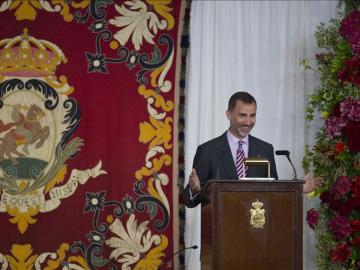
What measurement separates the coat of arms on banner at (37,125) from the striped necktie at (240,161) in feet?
4.20

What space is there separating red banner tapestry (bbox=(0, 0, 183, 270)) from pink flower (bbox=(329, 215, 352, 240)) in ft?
4.03

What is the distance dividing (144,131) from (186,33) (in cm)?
81

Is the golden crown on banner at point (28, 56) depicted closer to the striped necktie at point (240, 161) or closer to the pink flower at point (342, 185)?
the striped necktie at point (240, 161)

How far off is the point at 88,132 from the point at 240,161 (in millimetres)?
1410

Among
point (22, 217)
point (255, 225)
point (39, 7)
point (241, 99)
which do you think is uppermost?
point (39, 7)

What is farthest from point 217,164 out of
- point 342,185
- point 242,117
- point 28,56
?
point 28,56

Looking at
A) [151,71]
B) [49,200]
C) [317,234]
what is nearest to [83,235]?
[49,200]

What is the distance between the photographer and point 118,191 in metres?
5.71

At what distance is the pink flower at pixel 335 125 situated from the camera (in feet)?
17.0

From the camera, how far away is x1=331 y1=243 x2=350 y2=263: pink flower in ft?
16.7

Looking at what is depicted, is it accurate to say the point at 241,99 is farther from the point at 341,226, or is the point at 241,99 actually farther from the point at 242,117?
the point at 341,226

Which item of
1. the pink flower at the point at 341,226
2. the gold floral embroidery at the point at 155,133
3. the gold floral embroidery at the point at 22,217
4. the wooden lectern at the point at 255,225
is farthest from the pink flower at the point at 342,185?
the gold floral embroidery at the point at 22,217

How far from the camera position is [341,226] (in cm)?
511

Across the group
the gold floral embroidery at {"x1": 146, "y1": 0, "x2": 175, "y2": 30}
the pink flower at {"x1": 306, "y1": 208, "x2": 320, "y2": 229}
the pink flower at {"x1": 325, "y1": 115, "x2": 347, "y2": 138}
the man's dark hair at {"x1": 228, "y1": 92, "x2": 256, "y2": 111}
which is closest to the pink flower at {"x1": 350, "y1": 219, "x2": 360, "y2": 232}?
the pink flower at {"x1": 306, "y1": 208, "x2": 320, "y2": 229}
